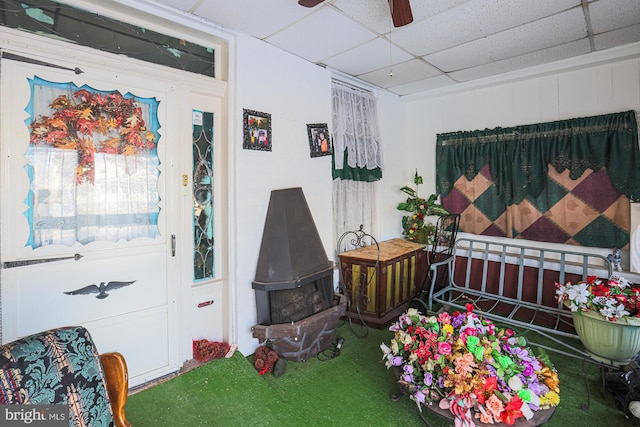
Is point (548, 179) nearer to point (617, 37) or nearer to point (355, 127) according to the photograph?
point (617, 37)

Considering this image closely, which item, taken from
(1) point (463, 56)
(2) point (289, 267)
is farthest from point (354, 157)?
(2) point (289, 267)

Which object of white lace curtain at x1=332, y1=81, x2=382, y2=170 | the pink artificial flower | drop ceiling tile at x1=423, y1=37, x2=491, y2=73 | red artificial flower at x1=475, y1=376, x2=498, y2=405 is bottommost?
red artificial flower at x1=475, y1=376, x2=498, y2=405

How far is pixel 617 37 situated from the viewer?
2.62 m

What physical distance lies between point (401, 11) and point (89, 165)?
2.12m

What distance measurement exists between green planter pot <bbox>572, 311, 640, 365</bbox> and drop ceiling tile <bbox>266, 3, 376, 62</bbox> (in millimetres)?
2650

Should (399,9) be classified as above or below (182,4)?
below

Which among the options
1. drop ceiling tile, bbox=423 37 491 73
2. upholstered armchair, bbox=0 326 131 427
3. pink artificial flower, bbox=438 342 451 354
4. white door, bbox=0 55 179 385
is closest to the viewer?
upholstered armchair, bbox=0 326 131 427

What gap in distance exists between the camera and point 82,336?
4.15 ft

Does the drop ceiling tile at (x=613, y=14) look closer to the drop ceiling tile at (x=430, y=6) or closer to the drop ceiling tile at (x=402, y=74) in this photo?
the drop ceiling tile at (x=430, y=6)

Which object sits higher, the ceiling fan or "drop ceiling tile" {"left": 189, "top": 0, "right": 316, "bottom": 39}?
"drop ceiling tile" {"left": 189, "top": 0, "right": 316, "bottom": 39}

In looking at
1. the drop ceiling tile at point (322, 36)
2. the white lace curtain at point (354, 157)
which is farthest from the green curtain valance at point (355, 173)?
the drop ceiling tile at point (322, 36)

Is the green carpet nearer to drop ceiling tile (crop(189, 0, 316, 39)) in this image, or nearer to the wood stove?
the wood stove

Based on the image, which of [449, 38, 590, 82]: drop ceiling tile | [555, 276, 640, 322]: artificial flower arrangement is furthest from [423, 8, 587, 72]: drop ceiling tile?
[555, 276, 640, 322]: artificial flower arrangement

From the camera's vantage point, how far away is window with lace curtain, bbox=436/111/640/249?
2.94 m
